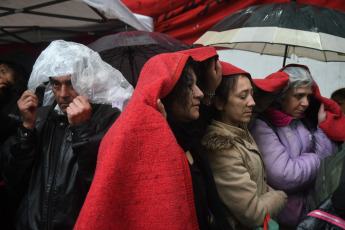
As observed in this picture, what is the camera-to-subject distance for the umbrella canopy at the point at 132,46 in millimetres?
3098

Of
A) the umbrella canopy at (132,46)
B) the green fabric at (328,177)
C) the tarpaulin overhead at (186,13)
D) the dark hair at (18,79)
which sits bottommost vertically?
the green fabric at (328,177)

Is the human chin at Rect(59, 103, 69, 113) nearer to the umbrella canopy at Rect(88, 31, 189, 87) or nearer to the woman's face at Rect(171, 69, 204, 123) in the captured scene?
the woman's face at Rect(171, 69, 204, 123)

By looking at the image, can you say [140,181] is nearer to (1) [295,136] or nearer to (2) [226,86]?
(2) [226,86]

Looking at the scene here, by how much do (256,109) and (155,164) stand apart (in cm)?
129

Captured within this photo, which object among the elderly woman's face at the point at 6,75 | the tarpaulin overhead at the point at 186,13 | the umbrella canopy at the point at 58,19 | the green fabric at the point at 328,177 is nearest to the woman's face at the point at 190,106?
the green fabric at the point at 328,177

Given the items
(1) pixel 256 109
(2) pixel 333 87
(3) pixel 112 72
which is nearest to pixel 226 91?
(1) pixel 256 109

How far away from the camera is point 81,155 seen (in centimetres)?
127

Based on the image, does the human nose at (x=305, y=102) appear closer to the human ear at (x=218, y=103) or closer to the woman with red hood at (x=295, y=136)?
the woman with red hood at (x=295, y=136)

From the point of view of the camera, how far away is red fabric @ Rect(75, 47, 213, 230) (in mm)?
815

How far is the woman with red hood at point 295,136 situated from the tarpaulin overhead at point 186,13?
7.30ft

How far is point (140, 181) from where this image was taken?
2.81 feet

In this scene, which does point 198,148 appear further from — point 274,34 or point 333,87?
point 333,87

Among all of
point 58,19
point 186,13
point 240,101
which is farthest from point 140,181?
point 186,13

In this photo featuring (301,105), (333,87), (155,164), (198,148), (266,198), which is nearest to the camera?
(155,164)
